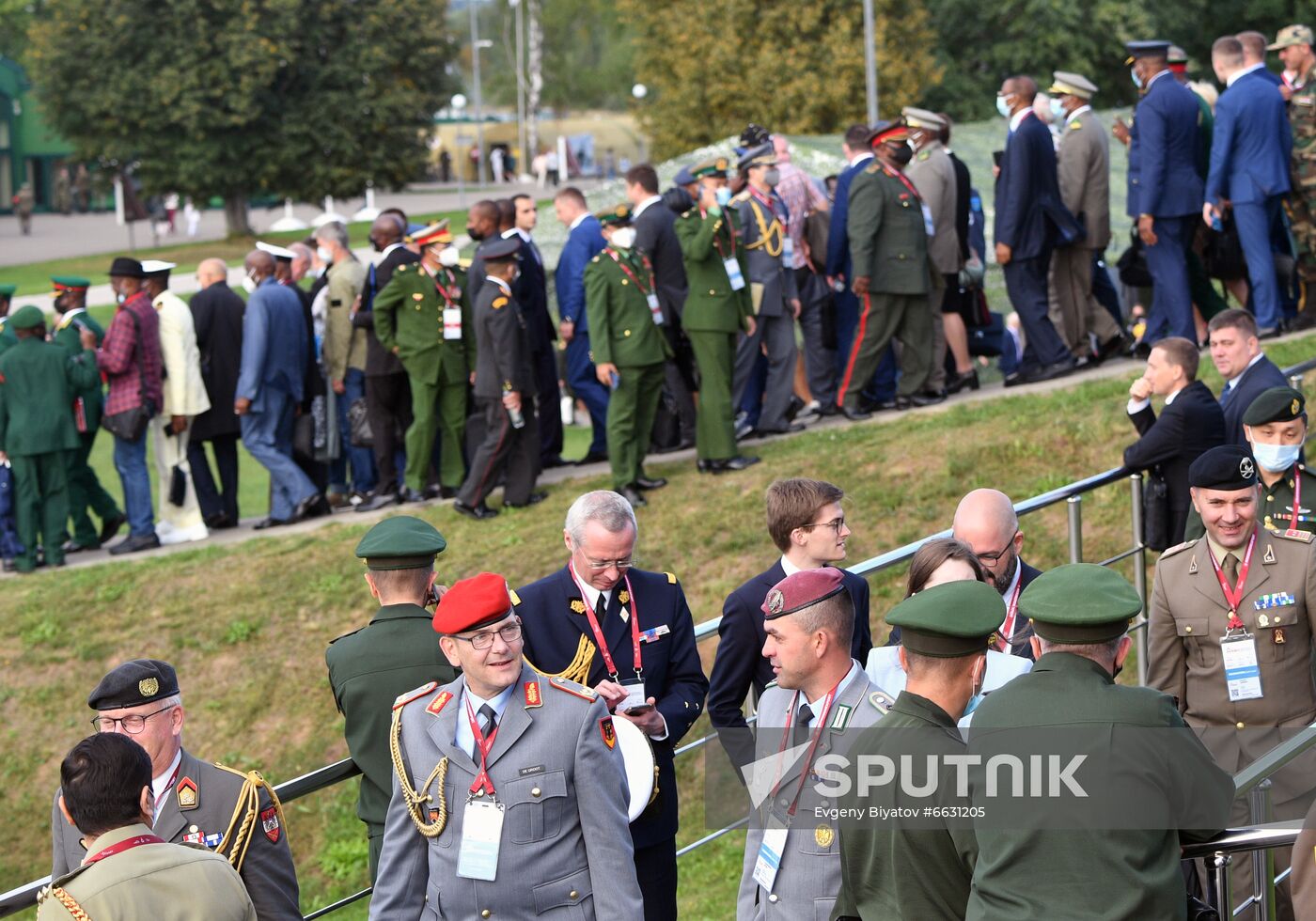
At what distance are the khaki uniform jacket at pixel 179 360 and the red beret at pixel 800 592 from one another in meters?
9.08

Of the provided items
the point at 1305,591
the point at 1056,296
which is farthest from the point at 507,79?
the point at 1305,591

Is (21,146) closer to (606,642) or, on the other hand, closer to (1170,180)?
(1170,180)

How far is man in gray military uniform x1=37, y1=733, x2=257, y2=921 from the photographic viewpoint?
3.89m

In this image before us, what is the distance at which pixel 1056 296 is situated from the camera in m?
13.3

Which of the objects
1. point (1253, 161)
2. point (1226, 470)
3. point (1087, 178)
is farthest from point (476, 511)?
point (1226, 470)

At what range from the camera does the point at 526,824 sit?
14.7ft

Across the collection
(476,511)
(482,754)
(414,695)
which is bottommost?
(476,511)

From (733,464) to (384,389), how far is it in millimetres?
2719

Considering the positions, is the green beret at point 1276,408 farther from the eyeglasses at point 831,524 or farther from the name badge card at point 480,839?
the name badge card at point 480,839

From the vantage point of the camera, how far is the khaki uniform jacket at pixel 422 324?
12.1 meters

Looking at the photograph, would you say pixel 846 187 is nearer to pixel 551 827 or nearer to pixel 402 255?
pixel 402 255

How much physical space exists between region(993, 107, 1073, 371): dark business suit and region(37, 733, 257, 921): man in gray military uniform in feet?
31.0

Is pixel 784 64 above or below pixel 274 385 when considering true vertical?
above

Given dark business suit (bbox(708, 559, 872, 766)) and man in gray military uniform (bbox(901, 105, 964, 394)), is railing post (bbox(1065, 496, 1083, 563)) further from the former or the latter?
man in gray military uniform (bbox(901, 105, 964, 394))
